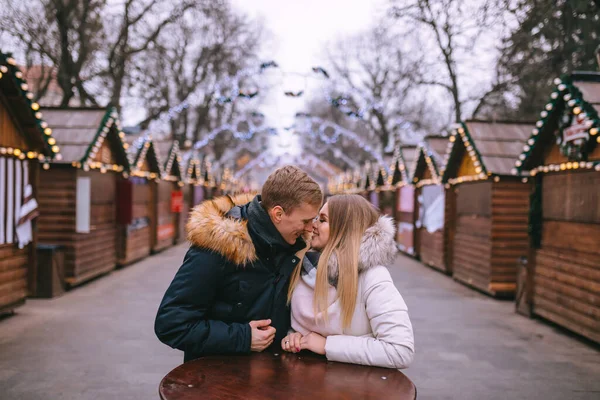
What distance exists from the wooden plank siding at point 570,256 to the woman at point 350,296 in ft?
20.2

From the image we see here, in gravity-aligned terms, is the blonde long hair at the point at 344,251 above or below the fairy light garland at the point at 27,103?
below

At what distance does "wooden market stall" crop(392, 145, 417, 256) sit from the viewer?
20797mm

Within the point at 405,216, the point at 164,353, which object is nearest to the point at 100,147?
the point at 164,353

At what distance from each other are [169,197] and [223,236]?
20993 mm

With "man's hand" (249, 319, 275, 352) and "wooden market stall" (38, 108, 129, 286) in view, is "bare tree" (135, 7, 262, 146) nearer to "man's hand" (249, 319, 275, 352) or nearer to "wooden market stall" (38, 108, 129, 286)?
"wooden market stall" (38, 108, 129, 286)

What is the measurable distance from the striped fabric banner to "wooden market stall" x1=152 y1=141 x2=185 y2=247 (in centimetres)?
1024

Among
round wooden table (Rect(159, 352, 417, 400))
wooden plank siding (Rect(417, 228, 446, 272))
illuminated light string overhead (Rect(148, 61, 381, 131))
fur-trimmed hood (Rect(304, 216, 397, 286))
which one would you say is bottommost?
wooden plank siding (Rect(417, 228, 446, 272))

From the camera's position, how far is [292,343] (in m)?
2.74

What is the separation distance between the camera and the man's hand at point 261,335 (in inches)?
106

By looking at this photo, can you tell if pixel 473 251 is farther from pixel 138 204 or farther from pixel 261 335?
pixel 261 335

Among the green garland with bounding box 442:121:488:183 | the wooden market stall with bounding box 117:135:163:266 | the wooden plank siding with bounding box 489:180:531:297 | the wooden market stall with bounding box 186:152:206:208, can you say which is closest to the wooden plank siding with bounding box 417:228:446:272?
the green garland with bounding box 442:121:488:183

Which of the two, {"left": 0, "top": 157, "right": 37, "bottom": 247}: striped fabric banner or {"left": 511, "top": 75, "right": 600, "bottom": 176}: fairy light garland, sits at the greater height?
{"left": 511, "top": 75, "right": 600, "bottom": 176}: fairy light garland

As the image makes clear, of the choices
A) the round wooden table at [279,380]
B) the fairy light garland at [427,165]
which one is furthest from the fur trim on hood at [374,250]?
the fairy light garland at [427,165]

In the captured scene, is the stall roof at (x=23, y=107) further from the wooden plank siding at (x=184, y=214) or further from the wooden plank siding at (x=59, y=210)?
the wooden plank siding at (x=184, y=214)
